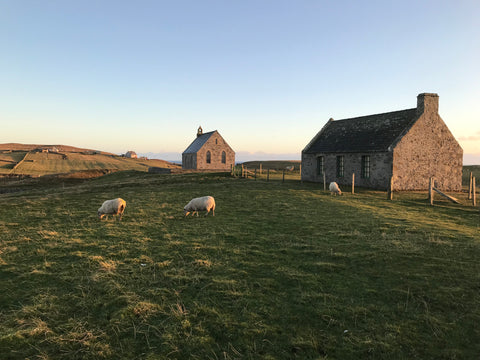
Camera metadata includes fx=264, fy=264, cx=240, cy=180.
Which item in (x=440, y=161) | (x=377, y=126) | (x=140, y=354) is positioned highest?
(x=377, y=126)

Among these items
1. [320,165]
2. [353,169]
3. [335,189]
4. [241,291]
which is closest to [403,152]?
[353,169]

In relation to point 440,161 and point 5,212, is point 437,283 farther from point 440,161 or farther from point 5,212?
point 440,161

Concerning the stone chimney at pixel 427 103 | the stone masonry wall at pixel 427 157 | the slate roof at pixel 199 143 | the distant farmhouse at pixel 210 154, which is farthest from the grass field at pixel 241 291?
the slate roof at pixel 199 143

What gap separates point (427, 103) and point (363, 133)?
661cm

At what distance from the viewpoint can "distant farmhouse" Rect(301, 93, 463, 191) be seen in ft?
87.9

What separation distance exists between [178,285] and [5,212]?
58.9 feet

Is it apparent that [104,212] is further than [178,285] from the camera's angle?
Yes

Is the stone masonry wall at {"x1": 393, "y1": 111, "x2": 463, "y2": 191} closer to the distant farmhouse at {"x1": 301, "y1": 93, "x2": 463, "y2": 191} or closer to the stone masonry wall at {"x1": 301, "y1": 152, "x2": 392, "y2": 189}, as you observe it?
the distant farmhouse at {"x1": 301, "y1": 93, "x2": 463, "y2": 191}

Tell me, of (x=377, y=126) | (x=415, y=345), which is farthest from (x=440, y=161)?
(x=415, y=345)

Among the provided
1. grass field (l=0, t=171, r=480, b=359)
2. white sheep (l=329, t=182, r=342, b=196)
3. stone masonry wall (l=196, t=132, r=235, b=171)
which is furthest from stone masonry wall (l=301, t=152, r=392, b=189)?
stone masonry wall (l=196, t=132, r=235, b=171)

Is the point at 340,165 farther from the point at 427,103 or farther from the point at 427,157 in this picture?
the point at 427,103

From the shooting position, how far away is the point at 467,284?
6.79 metres

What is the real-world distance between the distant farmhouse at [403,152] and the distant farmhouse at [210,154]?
30.2 metres

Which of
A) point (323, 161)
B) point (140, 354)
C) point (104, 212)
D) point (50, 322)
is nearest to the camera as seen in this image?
point (140, 354)
